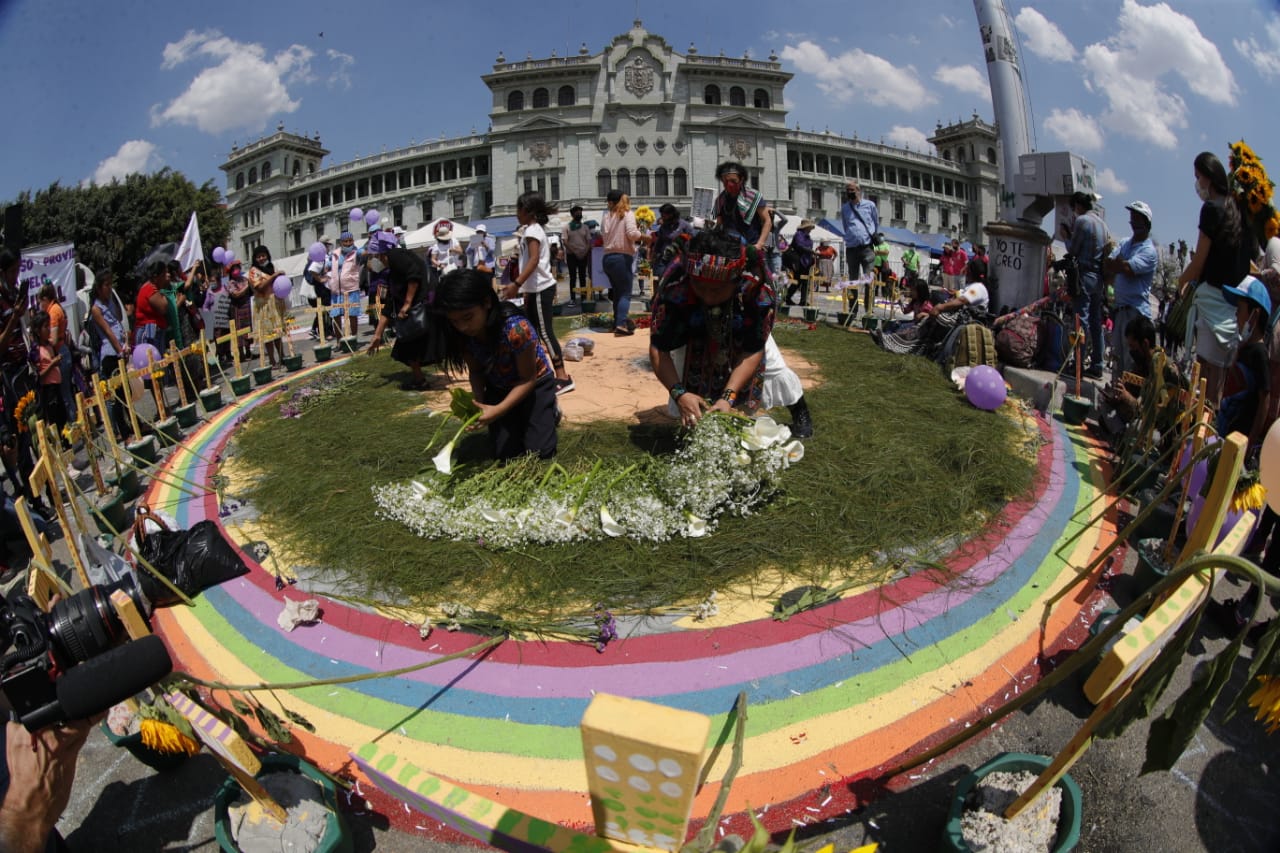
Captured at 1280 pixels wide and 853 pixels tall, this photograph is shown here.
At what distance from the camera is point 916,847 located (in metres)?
2.43

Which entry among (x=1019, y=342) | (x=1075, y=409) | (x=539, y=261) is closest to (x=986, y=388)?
(x=1075, y=409)

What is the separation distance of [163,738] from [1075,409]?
6.85 metres

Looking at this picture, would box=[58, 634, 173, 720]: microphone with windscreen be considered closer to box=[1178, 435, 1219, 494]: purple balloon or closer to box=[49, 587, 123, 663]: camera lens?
box=[49, 587, 123, 663]: camera lens

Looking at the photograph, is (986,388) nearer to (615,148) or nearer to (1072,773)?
(1072,773)

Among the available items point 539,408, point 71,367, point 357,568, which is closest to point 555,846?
point 357,568

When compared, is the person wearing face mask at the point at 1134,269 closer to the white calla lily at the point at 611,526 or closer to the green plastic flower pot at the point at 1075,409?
the green plastic flower pot at the point at 1075,409

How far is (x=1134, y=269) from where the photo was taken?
6.86 meters

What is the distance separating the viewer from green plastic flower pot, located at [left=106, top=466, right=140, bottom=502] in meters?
5.42

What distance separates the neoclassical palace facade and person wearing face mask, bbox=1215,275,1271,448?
62.6 meters

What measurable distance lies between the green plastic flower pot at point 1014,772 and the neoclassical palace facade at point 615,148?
65.7 m

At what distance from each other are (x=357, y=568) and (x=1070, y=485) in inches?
187

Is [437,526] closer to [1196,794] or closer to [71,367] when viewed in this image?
[1196,794]

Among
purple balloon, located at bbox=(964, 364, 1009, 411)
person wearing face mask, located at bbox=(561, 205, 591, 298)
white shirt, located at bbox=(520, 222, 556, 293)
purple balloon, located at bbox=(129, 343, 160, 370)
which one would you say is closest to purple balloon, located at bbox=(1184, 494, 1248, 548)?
purple balloon, located at bbox=(964, 364, 1009, 411)

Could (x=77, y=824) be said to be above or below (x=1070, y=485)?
below
